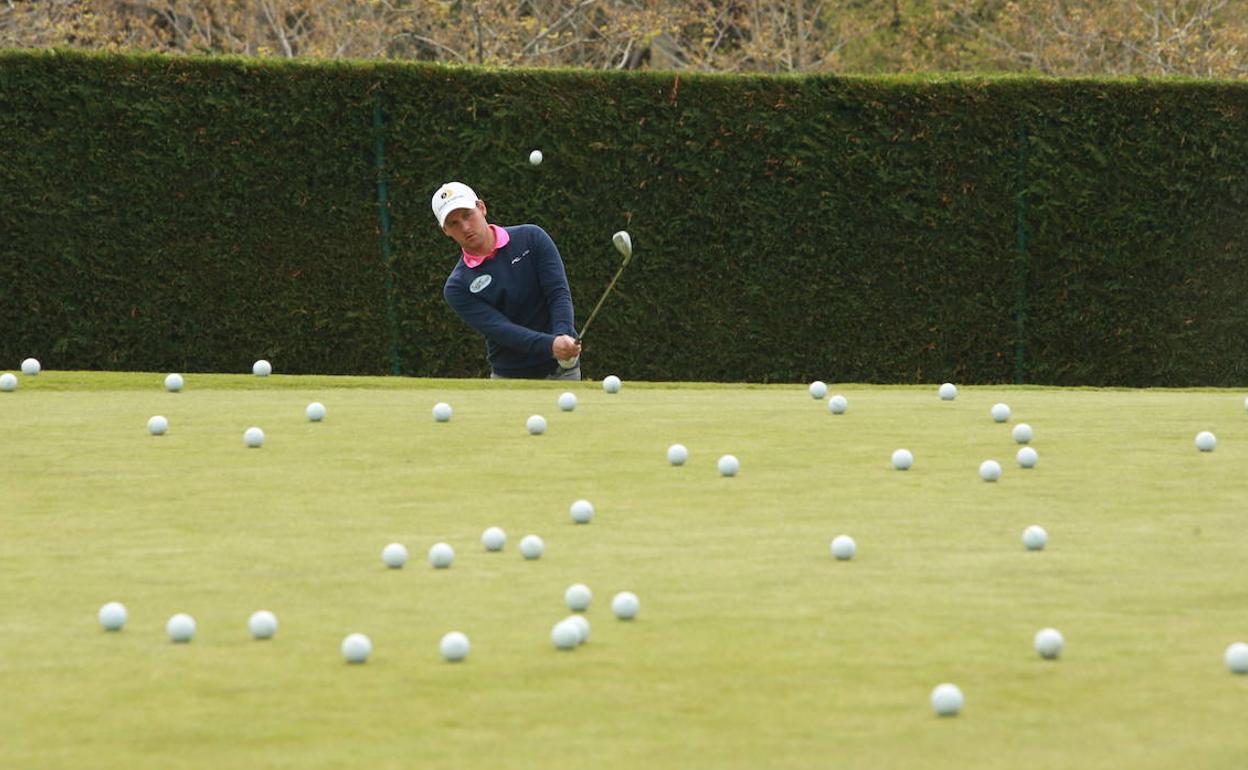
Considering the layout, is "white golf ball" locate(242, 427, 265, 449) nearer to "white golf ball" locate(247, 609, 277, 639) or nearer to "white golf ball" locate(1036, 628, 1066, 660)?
"white golf ball" locate(247, 609, 277, 639)

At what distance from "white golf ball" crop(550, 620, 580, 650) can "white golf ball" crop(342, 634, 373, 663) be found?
397 mm

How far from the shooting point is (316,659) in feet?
13.4

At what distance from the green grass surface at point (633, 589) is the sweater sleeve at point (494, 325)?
2.15 meters

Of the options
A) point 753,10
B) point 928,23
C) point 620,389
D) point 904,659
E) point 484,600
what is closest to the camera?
point 904,659

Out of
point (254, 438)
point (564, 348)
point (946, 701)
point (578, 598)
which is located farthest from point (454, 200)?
point (946, 701)

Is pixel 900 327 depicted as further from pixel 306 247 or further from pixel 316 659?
pixel 316 659

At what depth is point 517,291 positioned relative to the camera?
436 inches

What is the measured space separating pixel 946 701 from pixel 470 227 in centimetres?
759

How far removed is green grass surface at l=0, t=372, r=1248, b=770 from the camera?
3.47 metres

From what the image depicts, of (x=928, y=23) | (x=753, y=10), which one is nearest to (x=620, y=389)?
(x=753, y=10)

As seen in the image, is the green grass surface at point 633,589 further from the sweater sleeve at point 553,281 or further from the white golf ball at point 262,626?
the sweater sleeve at point 553,281

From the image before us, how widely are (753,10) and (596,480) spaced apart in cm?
2437

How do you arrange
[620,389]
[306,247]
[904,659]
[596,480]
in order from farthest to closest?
[306,247]
[620,389]
[596,480]
[904,659]

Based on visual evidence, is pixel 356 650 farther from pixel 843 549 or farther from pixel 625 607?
pixel 843 549
